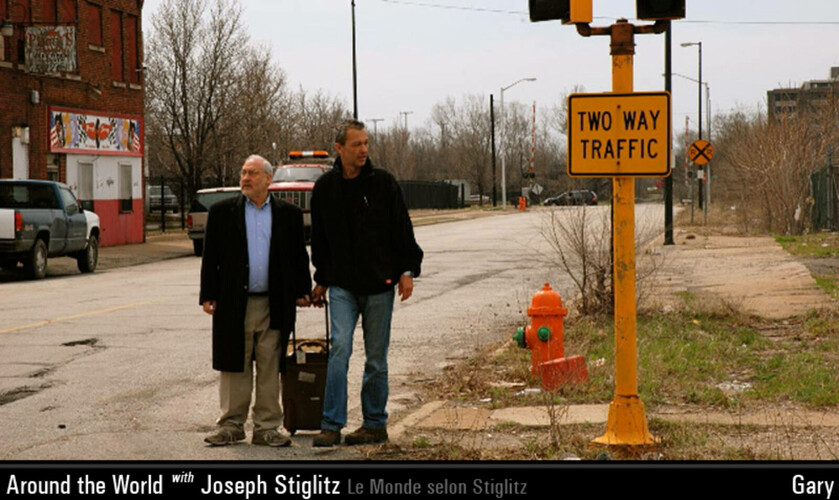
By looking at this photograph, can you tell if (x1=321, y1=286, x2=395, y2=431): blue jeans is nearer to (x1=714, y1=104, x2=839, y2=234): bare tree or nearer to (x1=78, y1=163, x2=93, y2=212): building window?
(x1=78, y1=163, x2=93, y2=212): building window

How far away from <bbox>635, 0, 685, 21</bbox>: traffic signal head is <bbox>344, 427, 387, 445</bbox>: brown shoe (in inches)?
123

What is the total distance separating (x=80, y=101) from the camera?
111ft

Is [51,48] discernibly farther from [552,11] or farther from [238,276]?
[552,11]

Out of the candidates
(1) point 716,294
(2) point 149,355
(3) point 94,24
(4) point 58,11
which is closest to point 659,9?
(2) point 149,355

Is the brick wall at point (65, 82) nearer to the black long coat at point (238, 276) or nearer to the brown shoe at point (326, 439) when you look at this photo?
the black long coat at point (238, 276)

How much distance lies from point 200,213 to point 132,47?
8.92m

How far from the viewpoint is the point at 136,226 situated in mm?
37188

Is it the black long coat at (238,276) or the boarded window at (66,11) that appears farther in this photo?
the boarded window at (66,11)

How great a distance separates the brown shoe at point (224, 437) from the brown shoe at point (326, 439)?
0.56 metres

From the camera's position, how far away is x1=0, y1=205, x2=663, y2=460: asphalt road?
7.93 m

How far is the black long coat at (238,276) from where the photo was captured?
25.6ft

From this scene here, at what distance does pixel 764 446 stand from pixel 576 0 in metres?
3.00

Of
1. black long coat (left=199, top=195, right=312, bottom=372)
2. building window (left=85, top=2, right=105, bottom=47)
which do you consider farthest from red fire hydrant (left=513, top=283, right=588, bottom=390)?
building window (left=85, top=2, right=105, bottom=47)

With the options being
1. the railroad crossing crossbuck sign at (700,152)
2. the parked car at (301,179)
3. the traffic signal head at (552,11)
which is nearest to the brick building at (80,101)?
the parked car at (301,179)
